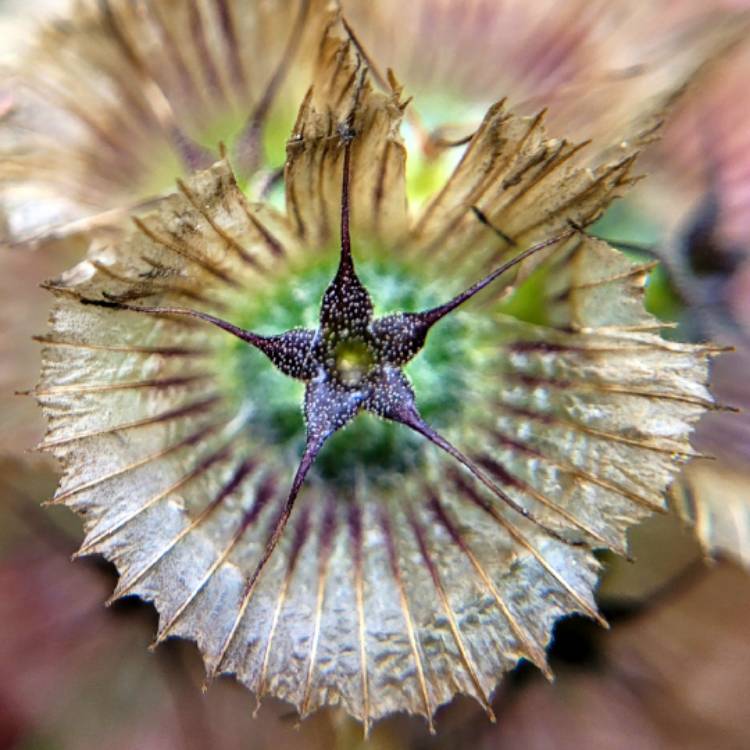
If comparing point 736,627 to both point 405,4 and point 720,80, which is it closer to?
point 720,80

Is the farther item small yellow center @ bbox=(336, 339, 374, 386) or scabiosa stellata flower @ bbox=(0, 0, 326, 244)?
scabiosa stellata flower @ bbox=(0, 0, 326, 244)

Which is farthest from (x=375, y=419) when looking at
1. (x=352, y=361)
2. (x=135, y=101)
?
(x=135, y=101)

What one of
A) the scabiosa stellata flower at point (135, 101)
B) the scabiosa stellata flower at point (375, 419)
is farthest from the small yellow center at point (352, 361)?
the scabiosa stellata flower at point (135, 101)

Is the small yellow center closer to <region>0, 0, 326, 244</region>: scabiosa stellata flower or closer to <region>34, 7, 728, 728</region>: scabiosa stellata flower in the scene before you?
<region>34, 7, 728, 728</region>: scabiosa stellata flower

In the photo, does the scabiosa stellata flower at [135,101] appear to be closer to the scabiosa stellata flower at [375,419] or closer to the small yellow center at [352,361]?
the scabiosa stellata flower at [375,419]

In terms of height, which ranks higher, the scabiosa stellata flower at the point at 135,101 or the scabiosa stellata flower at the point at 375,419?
the scabiosa stellata flower at the point at 135,101

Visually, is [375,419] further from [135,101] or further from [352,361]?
[135,101]

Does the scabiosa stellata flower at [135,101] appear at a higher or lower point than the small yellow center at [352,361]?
higher

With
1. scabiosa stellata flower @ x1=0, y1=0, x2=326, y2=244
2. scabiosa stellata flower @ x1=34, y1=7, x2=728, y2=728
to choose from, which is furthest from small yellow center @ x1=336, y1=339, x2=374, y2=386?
scabiosa stellata flower @ x1=0, y1=0, x2=326, y2=244

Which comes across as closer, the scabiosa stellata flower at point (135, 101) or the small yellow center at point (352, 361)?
the small yellow center at point (352, 361)

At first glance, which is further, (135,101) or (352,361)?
(135,101)
